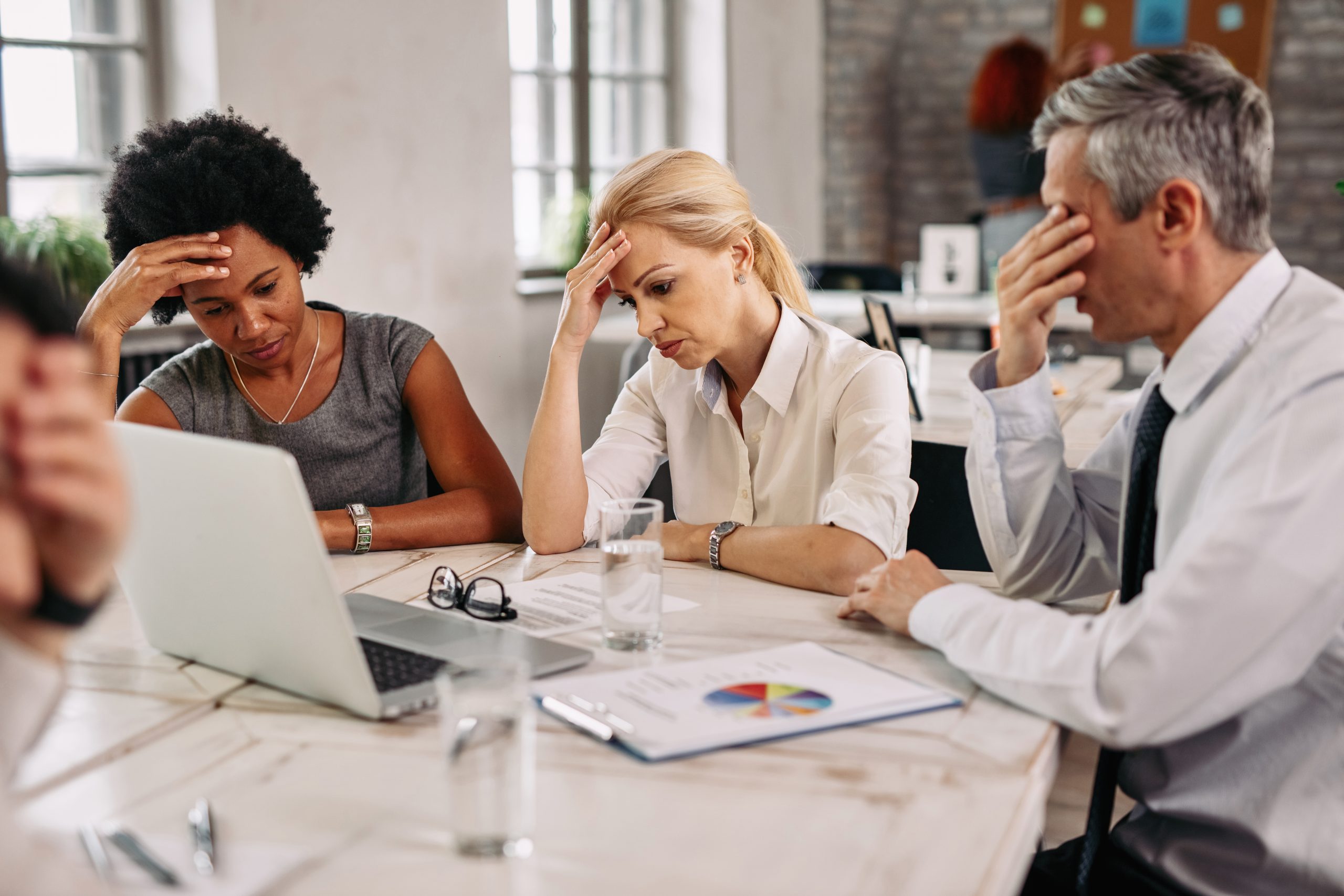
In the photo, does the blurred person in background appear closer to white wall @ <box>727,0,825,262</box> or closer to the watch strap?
white wall @ <box>727,0,825,262</box>

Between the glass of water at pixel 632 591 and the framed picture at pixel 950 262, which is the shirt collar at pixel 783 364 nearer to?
the glass of water at pixel 632 591

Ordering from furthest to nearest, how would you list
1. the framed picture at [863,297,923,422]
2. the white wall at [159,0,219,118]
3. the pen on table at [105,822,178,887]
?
the white wall at [159,0,219,118]
the framed picture at [863,297,923,422]
the pen on table at [105,822,178,887]

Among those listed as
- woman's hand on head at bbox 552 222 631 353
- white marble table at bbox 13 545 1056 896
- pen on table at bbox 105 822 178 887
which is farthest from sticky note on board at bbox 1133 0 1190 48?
pen on table at bbox 105 822 178 887

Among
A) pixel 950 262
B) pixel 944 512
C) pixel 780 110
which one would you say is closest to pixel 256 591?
pixel 944 512

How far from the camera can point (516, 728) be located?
85 centimetres

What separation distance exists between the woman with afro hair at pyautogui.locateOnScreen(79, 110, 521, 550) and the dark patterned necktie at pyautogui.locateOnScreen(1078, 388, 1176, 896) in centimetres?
94

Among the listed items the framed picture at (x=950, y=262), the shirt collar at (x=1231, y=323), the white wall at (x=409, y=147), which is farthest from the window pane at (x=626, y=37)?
the shirt collar at (x=1231, y=323)

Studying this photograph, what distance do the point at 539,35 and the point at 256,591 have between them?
4586 mm

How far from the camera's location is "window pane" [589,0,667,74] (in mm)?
5625

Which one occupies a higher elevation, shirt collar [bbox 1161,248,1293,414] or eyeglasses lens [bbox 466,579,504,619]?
shirt collar [bbox 1161,248,1293,414]

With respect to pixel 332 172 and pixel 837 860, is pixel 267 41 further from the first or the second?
pixel 837 860

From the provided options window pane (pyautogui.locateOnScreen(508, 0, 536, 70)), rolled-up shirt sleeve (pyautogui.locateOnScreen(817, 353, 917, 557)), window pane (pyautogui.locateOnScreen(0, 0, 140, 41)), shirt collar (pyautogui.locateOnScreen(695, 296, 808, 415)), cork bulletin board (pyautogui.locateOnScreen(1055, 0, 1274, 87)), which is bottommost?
rolled-up shirt sleeve (pyautogui.locateOnScreen(817, 353, 917, 557))

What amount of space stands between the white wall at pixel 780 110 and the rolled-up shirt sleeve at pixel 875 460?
4.19 meters

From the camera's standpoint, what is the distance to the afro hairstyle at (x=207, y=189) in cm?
189
